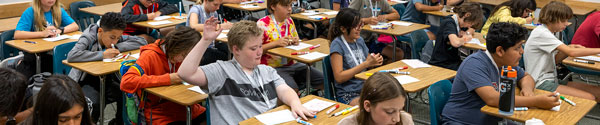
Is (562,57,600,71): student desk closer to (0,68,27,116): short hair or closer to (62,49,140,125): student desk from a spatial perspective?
(62,49,140,125): student desk

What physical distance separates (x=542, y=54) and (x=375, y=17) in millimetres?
2085

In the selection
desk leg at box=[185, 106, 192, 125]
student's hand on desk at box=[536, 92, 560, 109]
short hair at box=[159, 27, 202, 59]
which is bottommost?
desk leg at box=[185, 106, 192, 125]

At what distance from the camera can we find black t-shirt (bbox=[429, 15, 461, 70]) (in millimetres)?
4742

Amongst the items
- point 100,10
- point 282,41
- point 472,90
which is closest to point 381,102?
point 472,90

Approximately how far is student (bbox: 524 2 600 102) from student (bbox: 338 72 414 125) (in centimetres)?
217

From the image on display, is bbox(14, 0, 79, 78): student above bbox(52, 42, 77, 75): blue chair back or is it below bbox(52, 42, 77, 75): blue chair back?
above

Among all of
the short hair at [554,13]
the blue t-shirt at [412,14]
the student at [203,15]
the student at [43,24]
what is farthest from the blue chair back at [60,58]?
the blue t-shirt at [412,14]

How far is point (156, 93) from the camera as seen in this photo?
3.29 metres

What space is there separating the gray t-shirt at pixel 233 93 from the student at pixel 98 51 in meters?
1.29

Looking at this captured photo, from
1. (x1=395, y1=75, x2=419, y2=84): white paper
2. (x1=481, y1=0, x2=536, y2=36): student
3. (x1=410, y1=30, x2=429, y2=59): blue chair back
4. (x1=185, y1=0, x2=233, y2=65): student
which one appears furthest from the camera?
(x1=481, y1=0, x2=536, y2=36): student

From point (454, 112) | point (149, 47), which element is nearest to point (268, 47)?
point (149, 47)

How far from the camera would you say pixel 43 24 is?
526cm

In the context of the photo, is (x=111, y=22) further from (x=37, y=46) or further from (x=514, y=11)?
(x=514, y=11)

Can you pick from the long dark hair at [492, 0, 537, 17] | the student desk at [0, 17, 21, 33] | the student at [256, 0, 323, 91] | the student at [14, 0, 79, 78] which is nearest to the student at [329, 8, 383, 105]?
the student at [256, 0, 323, 91]
